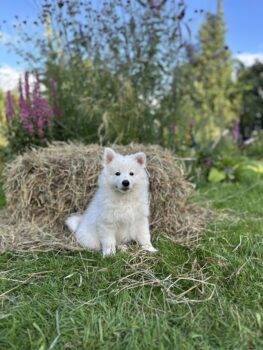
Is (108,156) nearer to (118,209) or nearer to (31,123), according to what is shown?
(118,209)

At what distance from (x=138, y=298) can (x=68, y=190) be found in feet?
6.56

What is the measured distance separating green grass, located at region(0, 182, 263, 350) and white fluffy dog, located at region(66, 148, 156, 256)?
0.66ft

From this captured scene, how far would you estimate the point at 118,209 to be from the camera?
356cm

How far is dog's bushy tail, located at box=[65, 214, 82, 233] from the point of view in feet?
13.0

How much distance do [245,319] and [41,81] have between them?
5.06m

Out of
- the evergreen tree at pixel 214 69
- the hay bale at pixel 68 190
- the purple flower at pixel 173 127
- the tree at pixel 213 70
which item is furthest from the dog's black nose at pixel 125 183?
the evergreen tree at pixel 214 69

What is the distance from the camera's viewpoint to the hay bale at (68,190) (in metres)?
4.36

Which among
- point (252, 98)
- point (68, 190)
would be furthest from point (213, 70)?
point (68, 190)

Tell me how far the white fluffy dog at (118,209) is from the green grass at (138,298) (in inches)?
7.9

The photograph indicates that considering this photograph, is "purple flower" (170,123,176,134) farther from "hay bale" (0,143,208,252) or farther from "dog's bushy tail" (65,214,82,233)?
"dog's bushy tail" (65,214,82,233)

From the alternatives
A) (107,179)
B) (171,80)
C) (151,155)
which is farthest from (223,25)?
(107,179)

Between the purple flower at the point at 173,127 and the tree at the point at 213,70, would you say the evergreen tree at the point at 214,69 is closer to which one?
the tree at the point at 213,70

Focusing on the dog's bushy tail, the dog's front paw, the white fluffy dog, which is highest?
the white fluffy dog

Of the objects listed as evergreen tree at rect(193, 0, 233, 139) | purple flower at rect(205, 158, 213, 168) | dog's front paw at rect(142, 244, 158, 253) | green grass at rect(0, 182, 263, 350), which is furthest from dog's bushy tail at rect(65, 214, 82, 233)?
evergreen tree at rect(193, 0, 233, 139)
